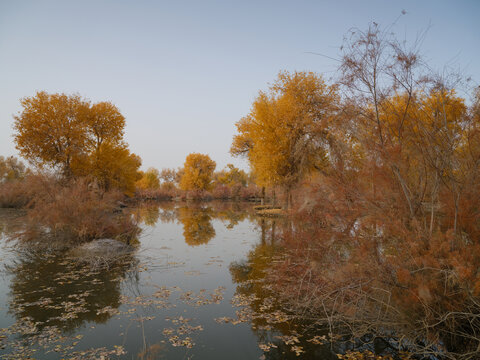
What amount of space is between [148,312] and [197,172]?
53.9 m

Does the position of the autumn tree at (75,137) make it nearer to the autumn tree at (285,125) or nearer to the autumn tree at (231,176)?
the autumn tree at (285,125)

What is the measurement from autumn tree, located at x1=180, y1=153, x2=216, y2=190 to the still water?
48358 mm

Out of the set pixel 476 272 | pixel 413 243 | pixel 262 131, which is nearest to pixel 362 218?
pixel 413 243

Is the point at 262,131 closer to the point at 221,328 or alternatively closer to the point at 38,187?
the point at 38,187

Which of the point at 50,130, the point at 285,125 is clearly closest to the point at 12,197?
the point at 50,130

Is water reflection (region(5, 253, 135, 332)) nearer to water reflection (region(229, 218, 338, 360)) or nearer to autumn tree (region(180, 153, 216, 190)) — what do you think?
Result: water reflection (region(229, 218, 338, 360))

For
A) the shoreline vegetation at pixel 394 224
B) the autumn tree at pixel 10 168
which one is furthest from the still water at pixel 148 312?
the autumn tree at pixel 10 168

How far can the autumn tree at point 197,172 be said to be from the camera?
60062mm

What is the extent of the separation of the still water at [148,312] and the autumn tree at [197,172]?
48358 mm

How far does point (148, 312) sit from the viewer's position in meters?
6.59

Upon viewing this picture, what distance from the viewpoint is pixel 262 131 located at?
22891 millimetres

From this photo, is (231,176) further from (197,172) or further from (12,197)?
(12,197)

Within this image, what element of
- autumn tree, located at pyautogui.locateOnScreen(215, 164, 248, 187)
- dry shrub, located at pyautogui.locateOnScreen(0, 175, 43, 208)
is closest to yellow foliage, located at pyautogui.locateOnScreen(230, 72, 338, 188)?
dry shrub, located at pyautogui.locateOnScreen(0, 175, 43, 208)

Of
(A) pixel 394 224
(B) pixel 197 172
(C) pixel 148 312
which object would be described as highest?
(B) pixel 197 172
